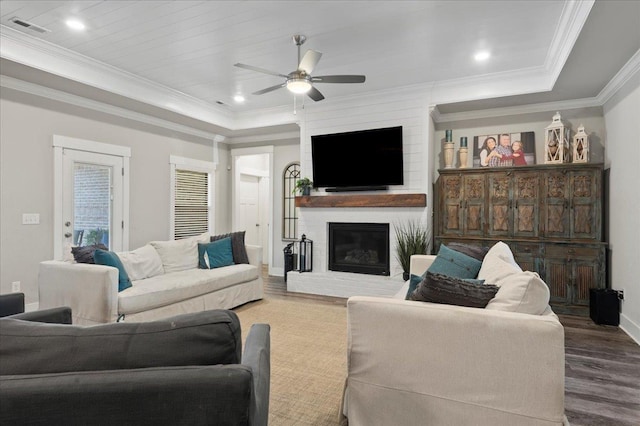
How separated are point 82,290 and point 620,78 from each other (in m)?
5.71

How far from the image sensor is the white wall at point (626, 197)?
354 cm

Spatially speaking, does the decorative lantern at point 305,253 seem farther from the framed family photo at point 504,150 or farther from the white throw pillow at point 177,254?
the framed family photo at point 504,150

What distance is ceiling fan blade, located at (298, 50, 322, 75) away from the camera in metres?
3.21

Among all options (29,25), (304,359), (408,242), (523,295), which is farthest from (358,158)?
(29,25)

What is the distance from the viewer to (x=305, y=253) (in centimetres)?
576

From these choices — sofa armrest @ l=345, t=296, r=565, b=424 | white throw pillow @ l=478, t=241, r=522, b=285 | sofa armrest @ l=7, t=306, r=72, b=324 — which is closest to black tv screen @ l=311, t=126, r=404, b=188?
white throw pillow @ l=478, t=241, r=522, b=285

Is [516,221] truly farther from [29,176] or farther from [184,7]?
[29,176]

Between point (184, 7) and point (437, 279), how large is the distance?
2981 millimetres

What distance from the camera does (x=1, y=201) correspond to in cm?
396

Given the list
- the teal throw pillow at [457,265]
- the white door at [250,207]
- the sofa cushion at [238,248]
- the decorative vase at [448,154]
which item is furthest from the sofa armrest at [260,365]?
the white door at [250,207]

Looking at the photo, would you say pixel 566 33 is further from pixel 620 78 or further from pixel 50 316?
pixel 50 316

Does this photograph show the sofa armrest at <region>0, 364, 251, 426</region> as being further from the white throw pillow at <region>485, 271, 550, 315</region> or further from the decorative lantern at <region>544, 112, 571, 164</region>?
the decorative lantern at <region>544, 112, 571, 164</region>

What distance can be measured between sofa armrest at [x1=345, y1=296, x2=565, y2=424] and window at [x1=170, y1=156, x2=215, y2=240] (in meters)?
4.97

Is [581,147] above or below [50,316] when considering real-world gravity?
above
